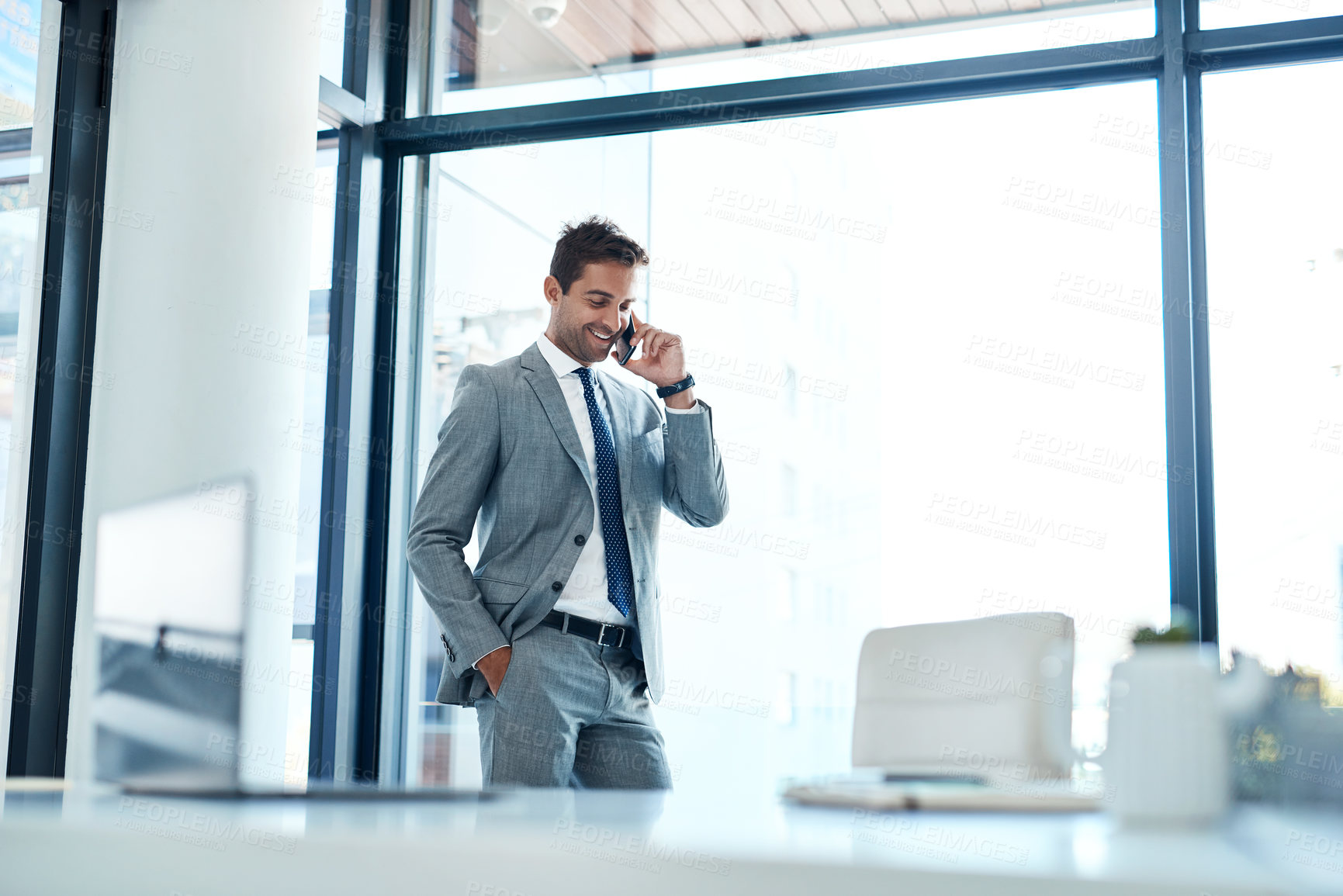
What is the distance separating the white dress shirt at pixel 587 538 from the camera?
2248 mm

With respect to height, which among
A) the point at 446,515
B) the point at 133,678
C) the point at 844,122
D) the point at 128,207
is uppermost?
the point at 844,122

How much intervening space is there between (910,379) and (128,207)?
2043 millimetres

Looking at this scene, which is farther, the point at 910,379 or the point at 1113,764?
the point at 910,379

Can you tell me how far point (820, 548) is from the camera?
10.9ft

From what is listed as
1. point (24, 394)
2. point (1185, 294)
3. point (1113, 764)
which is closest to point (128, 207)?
point (24, 394)

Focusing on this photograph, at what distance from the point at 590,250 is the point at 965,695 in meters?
1.12

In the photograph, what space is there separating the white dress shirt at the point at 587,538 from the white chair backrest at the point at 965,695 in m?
0.49

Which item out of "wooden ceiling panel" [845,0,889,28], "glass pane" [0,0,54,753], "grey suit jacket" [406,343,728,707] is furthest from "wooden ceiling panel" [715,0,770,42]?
"glass pane" [0,0,54,753]

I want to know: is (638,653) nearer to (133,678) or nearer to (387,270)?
(133,678)

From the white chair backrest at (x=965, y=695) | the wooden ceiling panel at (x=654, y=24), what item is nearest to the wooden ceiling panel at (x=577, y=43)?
the wooden ceiling panel at (x=654, y=24)

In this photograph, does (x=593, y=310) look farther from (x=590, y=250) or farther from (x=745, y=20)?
(x=745, y=20)

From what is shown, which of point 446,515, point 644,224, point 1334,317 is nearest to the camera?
point 446,515

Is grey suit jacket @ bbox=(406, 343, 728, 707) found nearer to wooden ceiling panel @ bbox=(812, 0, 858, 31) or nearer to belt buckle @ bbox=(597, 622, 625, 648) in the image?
belt buckle @ bbox=(597, 622, 625, 648)

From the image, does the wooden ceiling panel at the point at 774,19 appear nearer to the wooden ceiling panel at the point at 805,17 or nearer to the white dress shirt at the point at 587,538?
the wooden ceiling panel at the point at 805,17
